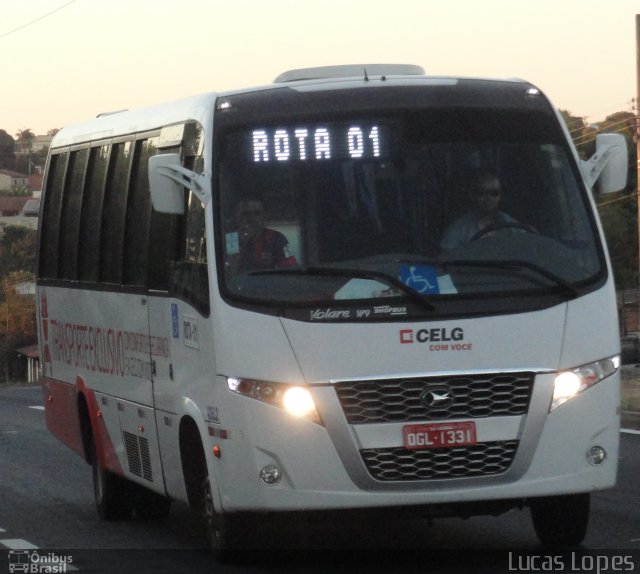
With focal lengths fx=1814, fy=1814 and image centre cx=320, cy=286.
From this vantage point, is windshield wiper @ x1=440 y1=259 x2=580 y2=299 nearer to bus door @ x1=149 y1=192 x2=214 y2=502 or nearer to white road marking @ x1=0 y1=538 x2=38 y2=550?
bus door @ x1=149 y1=192 x2=214 y2=502

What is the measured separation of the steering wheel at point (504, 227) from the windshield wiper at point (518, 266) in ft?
0.50

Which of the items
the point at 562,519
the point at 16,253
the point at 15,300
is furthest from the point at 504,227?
the point at 16,253

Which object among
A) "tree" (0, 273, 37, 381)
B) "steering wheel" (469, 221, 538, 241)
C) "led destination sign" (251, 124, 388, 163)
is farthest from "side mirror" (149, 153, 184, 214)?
"tree" (0, 273, 37, 381)

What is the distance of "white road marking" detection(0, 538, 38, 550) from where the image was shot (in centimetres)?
1090

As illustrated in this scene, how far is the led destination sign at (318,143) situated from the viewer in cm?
945

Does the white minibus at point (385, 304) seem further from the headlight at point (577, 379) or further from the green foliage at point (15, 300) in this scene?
the green foliage at point (15, 300)

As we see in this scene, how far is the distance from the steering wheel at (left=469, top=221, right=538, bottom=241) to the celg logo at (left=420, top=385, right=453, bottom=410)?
2.83ft

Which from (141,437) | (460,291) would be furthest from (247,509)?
(141,437)

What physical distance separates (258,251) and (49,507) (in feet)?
15.8

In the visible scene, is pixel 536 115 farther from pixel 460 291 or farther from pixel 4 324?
pixel 4 324

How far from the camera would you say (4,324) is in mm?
118688

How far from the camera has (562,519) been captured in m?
9.79
